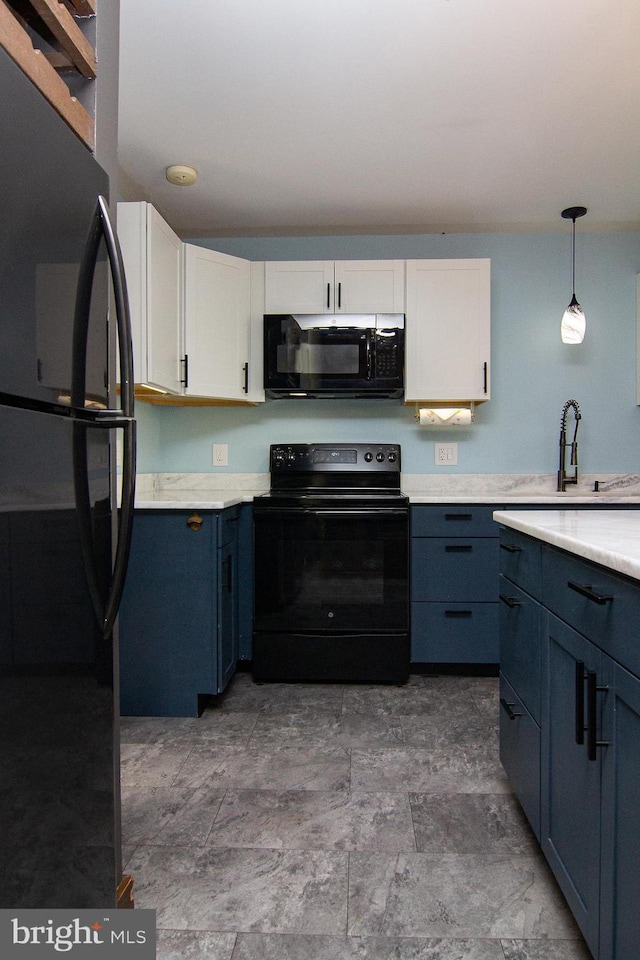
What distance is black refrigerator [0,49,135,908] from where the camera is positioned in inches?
31.9

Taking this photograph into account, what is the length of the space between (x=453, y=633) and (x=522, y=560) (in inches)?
55.7

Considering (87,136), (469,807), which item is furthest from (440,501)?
(87,136)

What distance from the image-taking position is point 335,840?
1641 millimetres

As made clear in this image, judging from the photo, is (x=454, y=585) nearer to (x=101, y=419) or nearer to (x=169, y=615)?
(x=169, y=615)

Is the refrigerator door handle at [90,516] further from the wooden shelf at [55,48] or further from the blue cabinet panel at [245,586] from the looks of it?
the blue cabinet panel at [245,586]

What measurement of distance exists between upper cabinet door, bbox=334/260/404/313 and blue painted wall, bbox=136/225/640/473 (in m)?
0.31

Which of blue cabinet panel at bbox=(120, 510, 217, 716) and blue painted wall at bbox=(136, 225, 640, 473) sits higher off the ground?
blue painted wall at bbox=(136, 225, 640, 473)

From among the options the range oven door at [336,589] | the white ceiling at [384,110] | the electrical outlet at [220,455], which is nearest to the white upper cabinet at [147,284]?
the white ceiling at [384,110]

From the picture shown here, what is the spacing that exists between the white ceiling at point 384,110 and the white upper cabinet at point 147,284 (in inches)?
12.4

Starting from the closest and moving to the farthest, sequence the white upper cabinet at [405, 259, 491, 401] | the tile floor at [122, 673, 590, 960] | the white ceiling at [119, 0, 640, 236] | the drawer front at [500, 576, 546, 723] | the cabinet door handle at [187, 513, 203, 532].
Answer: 1. the tile floor at [122, 673, 590, 960]
2. the drawer front at [500, 576, 546, 723]
3. the white ceiling at [119, 0, 640, 236]
4. the cabinet door handle at [187, 513, 203, 532]
5. the white upper cabinet at [405, 259, 491, 401]

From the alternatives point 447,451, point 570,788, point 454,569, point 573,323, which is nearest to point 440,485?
point 447,451

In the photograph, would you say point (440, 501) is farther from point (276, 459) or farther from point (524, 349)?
point (524, 349)

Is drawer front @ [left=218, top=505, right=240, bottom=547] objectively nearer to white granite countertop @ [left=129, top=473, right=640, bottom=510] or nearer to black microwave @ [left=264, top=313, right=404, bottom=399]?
white granite countertop @ [left=129, top=473, right=640, bottom=510]

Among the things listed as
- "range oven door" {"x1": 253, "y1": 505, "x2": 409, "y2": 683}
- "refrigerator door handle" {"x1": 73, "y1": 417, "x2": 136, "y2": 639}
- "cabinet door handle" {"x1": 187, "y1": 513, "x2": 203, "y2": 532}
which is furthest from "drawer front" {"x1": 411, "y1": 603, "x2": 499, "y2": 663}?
"refrigerator door handle" {"x1": 73, "y1": 417, "x2": 136, "y2": 639}
